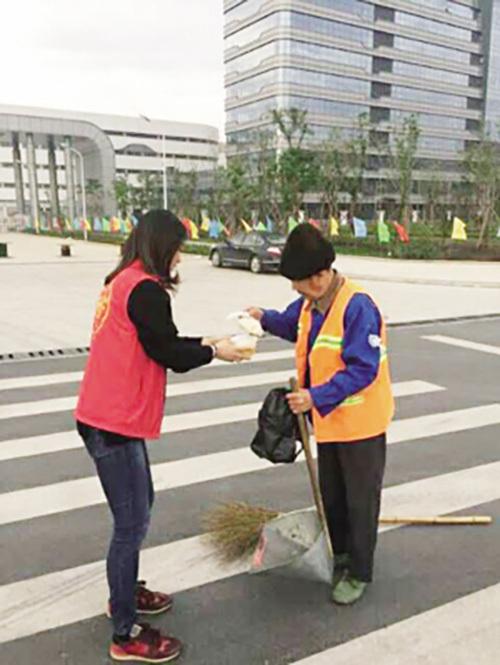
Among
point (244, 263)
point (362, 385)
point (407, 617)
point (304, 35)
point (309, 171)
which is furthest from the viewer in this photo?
point (304, 35)

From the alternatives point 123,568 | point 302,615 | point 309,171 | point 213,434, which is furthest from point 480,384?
point 309,171

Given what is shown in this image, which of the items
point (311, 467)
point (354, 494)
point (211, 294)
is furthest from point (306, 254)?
point (211, 294)

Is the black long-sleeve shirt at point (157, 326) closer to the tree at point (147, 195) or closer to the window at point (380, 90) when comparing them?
the tree at point (147, 195)

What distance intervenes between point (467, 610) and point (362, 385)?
3.74 ft

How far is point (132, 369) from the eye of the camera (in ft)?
7.40

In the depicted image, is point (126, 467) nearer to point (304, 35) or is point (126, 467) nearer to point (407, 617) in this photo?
point (407, 617)

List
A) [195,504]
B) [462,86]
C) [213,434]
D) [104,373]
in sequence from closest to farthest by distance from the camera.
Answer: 1. [104,373]
2. [195,504]
3. [213,434]
4. [462,86]

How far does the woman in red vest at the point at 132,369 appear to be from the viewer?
2211 mm

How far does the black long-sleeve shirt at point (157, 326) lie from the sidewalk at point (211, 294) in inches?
251

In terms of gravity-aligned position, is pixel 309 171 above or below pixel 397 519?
above

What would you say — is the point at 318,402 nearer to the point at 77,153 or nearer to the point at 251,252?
the point at 251,252

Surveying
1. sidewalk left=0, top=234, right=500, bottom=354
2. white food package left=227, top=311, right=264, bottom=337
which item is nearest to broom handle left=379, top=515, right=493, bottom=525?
white food package left=227, top=311, right=264, bottom=337

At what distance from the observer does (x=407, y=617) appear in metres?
2.70

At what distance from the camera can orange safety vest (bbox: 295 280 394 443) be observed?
99.3 inches
